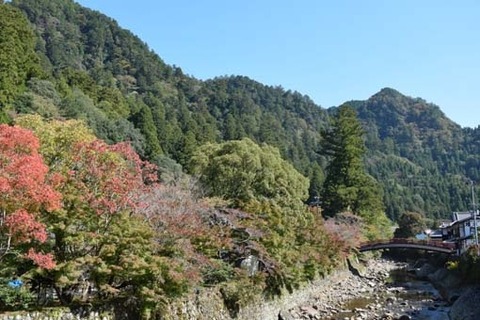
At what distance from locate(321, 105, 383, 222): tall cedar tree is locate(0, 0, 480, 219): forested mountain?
574cm

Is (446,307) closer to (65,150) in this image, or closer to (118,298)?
(118,298)

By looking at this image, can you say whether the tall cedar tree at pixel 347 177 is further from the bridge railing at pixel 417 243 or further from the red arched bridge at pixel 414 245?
the red arched bridge at pixel 414 245

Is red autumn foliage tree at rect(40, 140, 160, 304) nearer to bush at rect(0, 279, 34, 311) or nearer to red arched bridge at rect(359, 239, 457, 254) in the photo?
bush at rect(0, 279, 34, 311)

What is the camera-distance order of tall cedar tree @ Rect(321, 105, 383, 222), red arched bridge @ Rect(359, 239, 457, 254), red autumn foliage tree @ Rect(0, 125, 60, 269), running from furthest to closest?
tall cedar tree @ Rect(321, 105, 383, 222) → red arched bridge @ Rect(359, 239, 457, 254) → red autumn foliage tree @ Rect(0, 125, 60, 269)

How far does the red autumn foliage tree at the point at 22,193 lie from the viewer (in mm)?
11883

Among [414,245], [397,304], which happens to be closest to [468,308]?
[397,304]

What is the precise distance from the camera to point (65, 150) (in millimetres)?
16078

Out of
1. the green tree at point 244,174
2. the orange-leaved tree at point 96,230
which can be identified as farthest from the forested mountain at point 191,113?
the orange-leaved tree at point 96,230

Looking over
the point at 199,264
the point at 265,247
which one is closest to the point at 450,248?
the point at 265,247

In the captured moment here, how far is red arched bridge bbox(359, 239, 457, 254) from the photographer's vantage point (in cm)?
4382

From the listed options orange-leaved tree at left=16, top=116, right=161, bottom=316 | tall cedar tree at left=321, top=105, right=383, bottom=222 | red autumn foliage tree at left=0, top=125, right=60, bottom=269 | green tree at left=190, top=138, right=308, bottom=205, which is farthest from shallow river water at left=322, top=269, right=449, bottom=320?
red autumn foliage tree at left=0, top=125, right=60, bottom=269

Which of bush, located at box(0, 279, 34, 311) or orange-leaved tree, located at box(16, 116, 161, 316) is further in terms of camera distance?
orange-leaved tree, located at box(16, 116, 161, 316)

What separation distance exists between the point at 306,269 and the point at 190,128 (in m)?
44.0

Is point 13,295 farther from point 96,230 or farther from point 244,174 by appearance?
point 244,174
